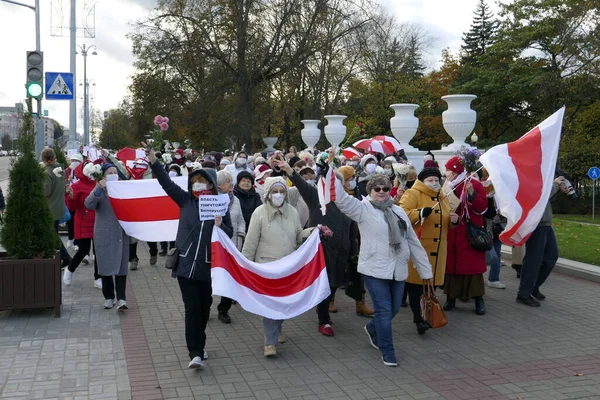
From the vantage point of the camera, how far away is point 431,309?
689 centimetres

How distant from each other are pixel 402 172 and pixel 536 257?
2093 mm

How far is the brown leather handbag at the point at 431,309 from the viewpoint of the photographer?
682 centimetres

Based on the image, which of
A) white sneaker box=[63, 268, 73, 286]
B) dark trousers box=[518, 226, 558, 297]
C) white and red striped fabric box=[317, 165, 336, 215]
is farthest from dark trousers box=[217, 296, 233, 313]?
dark trousers box=[518, 226, 558, 297]

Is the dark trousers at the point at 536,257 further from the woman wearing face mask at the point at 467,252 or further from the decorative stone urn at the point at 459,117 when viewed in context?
the decorative stone urn at the point at 459,117

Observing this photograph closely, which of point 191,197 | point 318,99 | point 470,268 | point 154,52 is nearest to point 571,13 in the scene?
point 318,99

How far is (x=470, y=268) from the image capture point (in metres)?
7.84

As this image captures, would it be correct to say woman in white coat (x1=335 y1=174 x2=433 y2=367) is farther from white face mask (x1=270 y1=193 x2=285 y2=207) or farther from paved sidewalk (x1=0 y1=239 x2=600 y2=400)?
white face mask (x1=270 y1=193 x2=285 y2=207)

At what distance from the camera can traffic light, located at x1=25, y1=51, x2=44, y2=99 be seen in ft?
41.2

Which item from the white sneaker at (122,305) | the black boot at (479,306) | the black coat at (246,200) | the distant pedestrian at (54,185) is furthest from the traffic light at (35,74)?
the black boot at (479,306)

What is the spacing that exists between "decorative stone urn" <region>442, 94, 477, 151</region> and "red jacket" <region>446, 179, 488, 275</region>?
7.78m

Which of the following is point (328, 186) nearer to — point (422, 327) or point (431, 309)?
point (431, 309)

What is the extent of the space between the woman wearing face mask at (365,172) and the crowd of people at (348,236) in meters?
0.02

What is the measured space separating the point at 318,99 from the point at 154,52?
10.1 metres

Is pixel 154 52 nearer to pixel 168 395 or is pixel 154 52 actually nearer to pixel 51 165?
pixel 51 165
